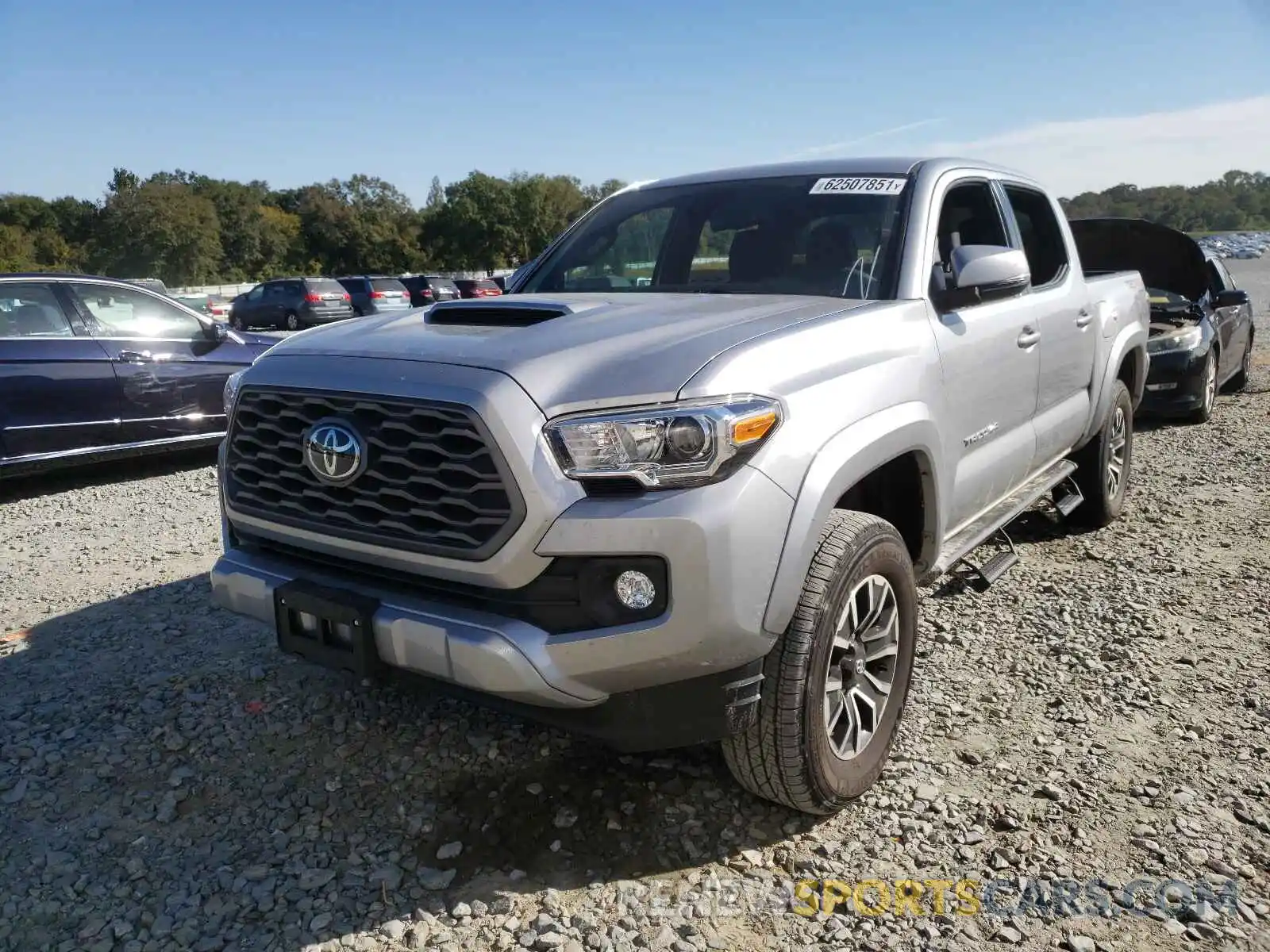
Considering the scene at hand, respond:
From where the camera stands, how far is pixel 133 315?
24.3 ft

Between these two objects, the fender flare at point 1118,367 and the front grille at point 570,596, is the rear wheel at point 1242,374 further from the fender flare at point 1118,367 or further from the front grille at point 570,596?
the front grille at point 570,596

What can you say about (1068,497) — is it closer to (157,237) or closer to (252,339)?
(252,339)

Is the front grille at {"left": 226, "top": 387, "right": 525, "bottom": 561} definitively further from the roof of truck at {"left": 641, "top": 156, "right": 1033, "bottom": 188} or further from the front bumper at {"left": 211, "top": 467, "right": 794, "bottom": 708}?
the roof of truck at {"left": 641, "top": 156, "right": 1033, "bottom": 188}

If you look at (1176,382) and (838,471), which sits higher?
(838,471)

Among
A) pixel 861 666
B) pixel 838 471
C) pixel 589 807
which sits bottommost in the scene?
pixel 589 807

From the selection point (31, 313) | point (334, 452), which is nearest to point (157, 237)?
point (31, 313)

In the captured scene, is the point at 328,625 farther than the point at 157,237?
No

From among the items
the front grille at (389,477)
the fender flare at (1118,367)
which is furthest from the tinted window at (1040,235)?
the front grille at (389,477)

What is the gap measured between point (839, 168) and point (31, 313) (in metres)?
5.84

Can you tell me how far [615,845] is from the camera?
2762 mm

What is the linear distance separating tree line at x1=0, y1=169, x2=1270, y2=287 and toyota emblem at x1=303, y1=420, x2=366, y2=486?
248 ft

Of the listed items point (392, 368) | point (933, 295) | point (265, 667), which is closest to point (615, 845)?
point (392, 368)

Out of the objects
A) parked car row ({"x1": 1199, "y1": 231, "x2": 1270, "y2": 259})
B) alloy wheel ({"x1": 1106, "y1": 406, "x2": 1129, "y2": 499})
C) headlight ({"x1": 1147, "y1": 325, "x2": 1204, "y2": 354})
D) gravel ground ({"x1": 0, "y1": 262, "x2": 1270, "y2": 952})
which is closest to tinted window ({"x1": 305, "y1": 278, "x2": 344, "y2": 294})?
headlight ({"x1": 1147, "y1": 325, "x2": 1204, "y2": 354})

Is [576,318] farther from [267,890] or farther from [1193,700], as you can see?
[1193,700]
